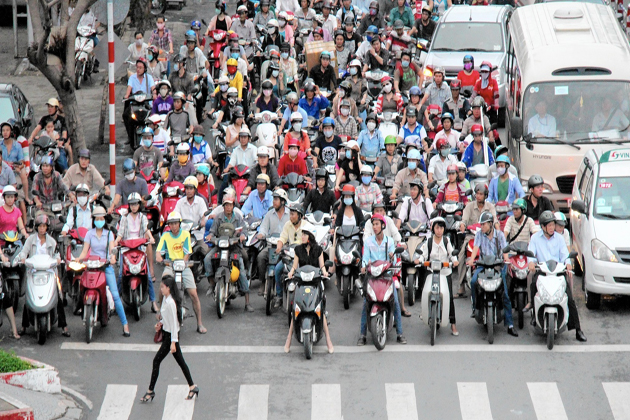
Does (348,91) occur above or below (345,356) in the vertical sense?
above

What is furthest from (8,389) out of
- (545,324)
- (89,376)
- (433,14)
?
(433,14)

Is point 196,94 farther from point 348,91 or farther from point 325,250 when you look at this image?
point 325,250

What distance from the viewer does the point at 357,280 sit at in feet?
56.3

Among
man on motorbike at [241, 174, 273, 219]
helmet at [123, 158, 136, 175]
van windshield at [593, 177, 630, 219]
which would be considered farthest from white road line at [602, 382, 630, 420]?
helmet at [123, 158, 136, 175]

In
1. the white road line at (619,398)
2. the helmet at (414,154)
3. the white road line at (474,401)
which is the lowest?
the white road line at (474,401)

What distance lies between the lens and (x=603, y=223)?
17.5m

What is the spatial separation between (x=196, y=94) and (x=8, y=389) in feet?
39.8

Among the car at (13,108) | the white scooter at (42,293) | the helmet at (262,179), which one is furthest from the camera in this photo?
the car at (13,108)

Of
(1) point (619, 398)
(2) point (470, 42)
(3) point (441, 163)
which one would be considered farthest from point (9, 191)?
(2) point (470, 42)

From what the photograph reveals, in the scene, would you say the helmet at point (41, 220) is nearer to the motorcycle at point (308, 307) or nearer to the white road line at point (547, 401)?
the motorcycle at point (308, 307)

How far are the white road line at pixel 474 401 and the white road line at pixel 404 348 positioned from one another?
3.82 ft

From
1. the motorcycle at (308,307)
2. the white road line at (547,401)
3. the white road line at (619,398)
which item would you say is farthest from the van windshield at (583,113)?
the white road line at (547,401)

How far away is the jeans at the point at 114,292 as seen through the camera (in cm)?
1691

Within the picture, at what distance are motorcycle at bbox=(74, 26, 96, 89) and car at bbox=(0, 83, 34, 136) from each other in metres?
5.33
